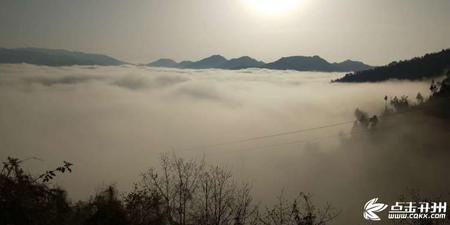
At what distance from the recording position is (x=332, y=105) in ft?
493

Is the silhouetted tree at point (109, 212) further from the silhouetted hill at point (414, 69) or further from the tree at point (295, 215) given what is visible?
the silhouetted hill at point (414, 69)

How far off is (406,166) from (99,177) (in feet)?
199

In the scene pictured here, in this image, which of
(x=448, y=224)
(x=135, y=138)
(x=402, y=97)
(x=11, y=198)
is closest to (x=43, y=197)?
(x=11, y=198)

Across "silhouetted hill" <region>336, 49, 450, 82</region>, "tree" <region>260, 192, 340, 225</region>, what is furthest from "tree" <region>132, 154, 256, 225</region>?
"silhouetted hill" <region>336, 49, 450, 82</region>

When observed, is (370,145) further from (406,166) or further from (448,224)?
(448,224)

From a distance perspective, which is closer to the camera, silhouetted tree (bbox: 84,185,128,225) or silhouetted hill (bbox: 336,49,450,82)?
silhouetted tree (bbox: 84,185,128,225)

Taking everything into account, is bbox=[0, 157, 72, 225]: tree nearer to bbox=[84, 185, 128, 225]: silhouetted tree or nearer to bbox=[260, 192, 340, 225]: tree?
bbox=[260, 192, 340, 225]: tree

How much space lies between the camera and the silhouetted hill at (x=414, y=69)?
114 m

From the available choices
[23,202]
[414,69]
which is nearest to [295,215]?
[23,202]

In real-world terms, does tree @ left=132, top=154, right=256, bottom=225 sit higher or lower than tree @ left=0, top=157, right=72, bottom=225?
lower

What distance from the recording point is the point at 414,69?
12481 centimetres

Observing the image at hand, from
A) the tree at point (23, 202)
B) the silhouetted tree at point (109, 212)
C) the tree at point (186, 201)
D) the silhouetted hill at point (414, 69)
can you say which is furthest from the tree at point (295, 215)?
the silhouetted hill at point (414, 69)

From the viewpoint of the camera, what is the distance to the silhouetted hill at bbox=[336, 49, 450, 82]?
114125 mm

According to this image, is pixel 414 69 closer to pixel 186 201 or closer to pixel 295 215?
pixel 186 201
